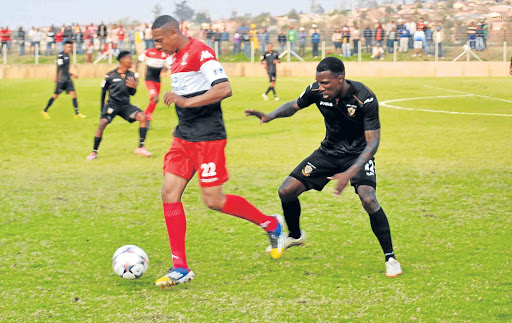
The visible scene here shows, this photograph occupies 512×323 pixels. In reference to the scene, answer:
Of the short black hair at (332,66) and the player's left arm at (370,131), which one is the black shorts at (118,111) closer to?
the short black hair at (332,66)

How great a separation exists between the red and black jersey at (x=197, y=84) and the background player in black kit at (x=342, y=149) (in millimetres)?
724

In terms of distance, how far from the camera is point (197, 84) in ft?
19.5

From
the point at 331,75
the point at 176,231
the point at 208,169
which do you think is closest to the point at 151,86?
the point at 208,169

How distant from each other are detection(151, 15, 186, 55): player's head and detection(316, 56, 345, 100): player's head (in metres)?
1.27

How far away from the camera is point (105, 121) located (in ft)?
44.5

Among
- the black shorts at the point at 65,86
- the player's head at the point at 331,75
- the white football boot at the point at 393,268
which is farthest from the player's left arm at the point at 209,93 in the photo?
the black shorts at the point at 65,86

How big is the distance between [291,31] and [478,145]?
27.0 meters

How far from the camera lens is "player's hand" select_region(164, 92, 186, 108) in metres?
5.68

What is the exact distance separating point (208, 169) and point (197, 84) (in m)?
0.76

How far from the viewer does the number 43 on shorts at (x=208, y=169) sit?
19.7 ft

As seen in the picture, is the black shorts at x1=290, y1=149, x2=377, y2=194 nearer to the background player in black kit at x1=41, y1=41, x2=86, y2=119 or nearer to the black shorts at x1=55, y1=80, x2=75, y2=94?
the background player in black kit at x1=41, y1=41, x2=86, y2=119

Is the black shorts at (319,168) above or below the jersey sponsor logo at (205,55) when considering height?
below

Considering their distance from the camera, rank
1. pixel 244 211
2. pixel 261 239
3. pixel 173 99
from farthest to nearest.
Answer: pixel 261 239
pixel 244 211
pixel 173 99

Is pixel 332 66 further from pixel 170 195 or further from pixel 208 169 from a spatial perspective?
pixel 170 195
